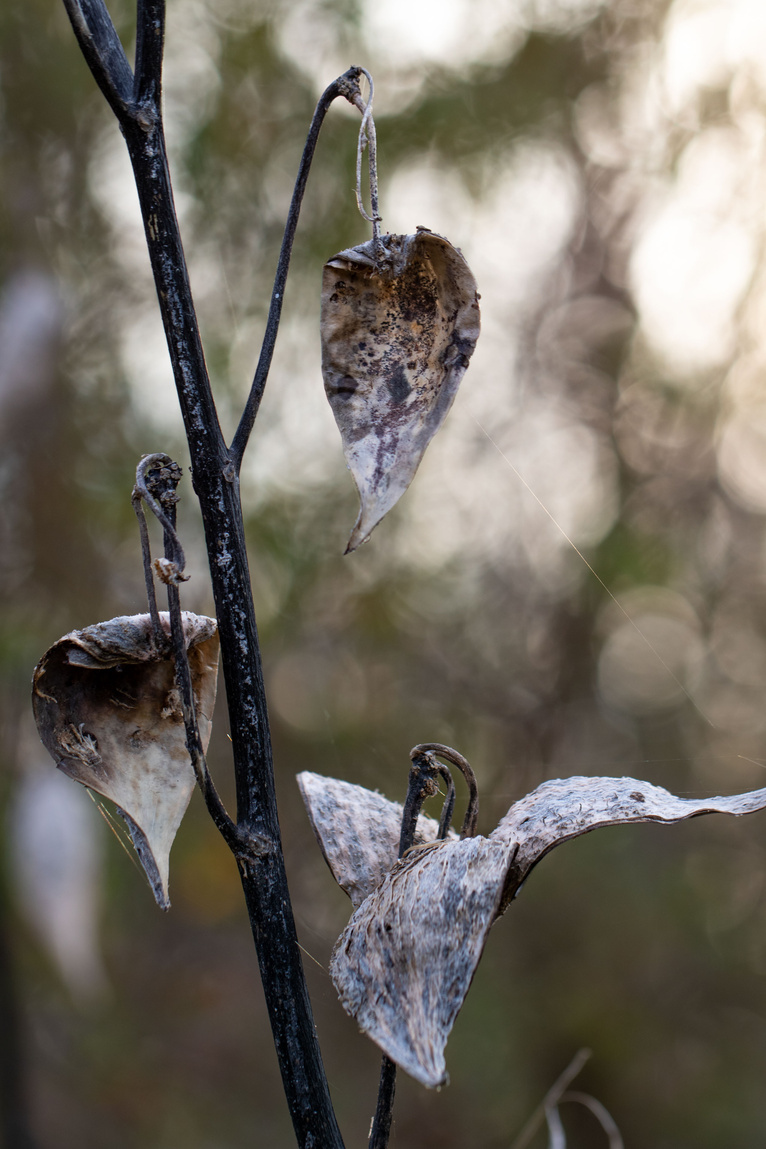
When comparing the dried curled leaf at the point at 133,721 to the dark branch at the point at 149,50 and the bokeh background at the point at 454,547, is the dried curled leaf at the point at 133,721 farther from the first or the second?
the bokeh background at the point at 454,547

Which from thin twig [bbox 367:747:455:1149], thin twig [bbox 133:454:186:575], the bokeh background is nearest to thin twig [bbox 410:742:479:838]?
thin twig [bbox 367:747:455:1149]

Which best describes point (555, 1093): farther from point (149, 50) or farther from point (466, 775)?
point (149, 50)

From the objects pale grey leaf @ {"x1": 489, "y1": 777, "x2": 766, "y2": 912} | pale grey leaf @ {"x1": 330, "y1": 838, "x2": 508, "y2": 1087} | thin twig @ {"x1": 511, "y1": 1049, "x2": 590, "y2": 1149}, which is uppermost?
pale grey leaf @ {"x1": 489, "y1": 777, "x2": 766, "y2": 912}

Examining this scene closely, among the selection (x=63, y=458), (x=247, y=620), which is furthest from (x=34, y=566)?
(x=247, y=620)

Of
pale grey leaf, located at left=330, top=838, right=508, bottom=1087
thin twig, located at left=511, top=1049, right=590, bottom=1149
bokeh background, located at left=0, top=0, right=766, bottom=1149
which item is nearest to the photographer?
pale grey leaf, located at left=330, top=838, right=508, bottom=1087

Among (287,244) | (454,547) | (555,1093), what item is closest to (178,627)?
(287,244)

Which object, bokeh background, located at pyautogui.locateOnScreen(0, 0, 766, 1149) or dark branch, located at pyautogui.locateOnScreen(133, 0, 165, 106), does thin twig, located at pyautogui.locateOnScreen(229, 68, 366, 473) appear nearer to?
dark branch, located at pyautogui.locateOnScreen(133, 0, 165, 106)

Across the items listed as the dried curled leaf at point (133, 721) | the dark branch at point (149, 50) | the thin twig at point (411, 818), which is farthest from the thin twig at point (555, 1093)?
the dark branch at point (149, 50)

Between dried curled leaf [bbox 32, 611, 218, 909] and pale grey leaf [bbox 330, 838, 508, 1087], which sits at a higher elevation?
dried curled leaf [bbox 32, 611, 218, 909]
